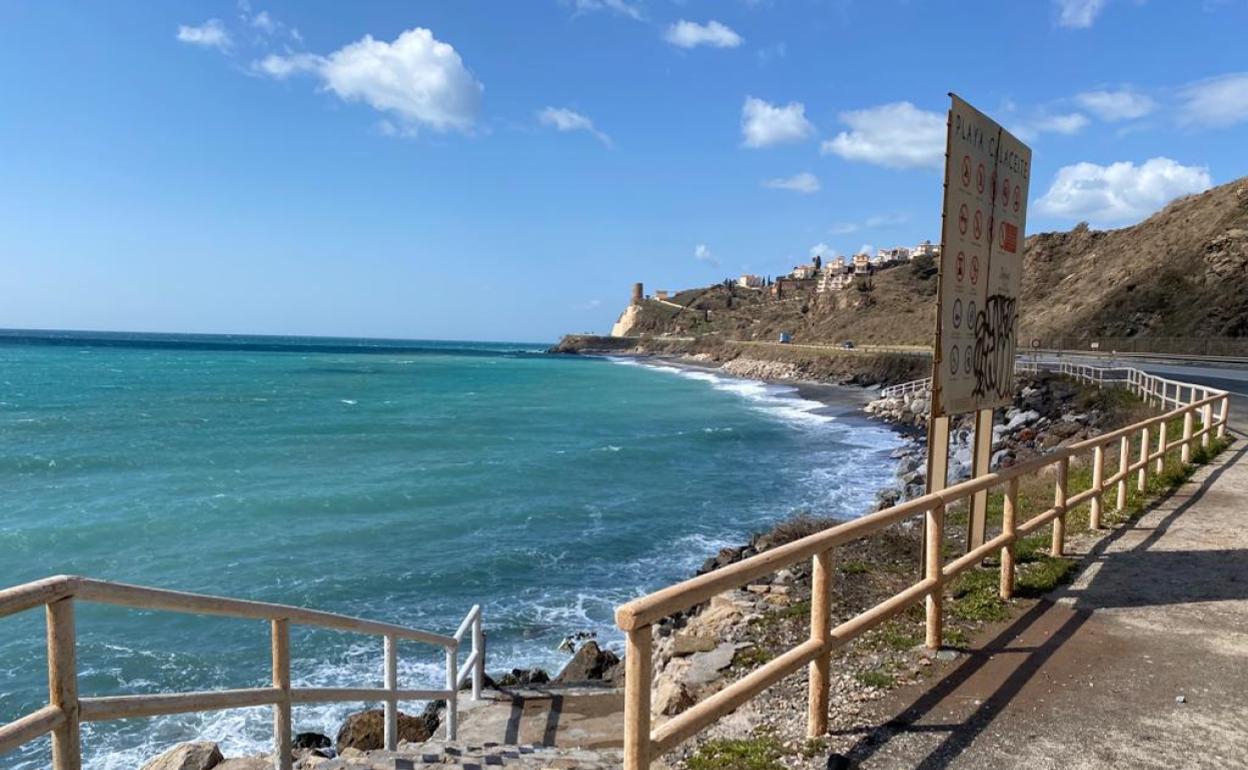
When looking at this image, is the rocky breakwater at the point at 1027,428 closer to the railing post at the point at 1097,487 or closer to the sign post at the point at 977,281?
the railing post at the point at 1097,487

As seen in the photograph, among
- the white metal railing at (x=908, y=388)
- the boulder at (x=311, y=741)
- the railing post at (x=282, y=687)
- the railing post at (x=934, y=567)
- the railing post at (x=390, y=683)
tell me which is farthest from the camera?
the white metal railing at (x=908, y=388)

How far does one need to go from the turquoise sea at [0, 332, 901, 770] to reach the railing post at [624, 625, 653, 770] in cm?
820

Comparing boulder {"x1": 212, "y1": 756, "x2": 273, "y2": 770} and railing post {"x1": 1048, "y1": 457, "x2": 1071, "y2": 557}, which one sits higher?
railing post {"x1": 1048, "y1": 457, "x2": 1071, "y2": 557}

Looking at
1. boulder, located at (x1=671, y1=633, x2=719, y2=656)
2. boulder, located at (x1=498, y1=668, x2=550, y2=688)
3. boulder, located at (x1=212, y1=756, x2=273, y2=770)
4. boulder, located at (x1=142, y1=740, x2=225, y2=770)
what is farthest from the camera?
boulder, located at (x1=498, y1=668, x2=550, y2=688)

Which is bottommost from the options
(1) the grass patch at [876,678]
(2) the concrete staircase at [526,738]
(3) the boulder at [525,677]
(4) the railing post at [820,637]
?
(3) the boulder at [525,677]

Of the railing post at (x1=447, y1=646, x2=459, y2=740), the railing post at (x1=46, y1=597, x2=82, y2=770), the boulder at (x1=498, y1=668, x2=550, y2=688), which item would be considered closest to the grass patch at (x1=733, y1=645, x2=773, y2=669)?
the railing post at (x1=447, y1=646, x2=459, y2=740)

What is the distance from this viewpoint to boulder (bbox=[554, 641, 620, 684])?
10.3 metres

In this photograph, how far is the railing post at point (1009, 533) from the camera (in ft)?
21.1

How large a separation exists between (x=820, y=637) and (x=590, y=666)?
22.3ft

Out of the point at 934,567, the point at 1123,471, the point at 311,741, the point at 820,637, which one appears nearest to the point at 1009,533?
the point at 934,567

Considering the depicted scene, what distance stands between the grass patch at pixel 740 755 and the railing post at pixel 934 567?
1.81 metres

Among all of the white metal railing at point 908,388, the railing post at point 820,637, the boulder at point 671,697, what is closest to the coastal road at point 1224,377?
the white metal railing at point 908,388

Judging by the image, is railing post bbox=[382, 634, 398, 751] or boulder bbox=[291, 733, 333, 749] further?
boulder bbox=[291, 733, 333, 749]

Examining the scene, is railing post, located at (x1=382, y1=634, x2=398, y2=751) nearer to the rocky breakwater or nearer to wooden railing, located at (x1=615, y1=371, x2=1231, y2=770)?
wooden railing, located at (x1=615, y1=371, x2=1231, y2=770)
